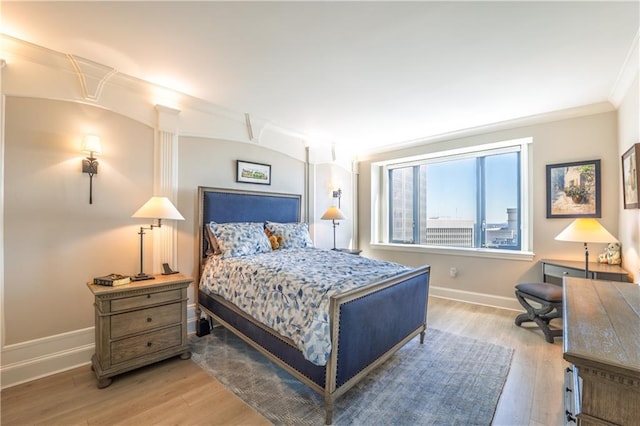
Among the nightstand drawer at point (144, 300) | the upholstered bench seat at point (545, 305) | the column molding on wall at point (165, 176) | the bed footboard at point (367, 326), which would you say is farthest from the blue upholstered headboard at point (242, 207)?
the upholstered bench seat at point (545, 305)

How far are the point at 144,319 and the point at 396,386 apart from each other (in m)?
2.09

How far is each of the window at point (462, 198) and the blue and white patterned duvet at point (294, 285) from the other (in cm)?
247

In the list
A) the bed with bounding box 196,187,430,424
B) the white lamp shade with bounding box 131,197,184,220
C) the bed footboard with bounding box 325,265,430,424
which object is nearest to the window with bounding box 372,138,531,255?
the bed with bounding box 196,187,430,424

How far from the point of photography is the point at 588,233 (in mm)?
2557

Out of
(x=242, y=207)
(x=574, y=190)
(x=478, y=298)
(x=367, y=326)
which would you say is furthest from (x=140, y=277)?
(x=574, y=190)

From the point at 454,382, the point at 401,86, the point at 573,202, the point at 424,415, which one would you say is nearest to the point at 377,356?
the point at 424,415

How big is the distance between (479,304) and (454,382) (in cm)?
226

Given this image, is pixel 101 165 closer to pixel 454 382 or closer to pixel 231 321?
pixel 231 321

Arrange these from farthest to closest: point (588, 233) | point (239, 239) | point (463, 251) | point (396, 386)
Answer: point (463, 251) < point (239, 239) < point (588, 233) < point (396, 386)

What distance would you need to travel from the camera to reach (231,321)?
2.63m

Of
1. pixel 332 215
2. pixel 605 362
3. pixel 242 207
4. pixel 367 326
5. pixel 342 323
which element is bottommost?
pixel 367 326

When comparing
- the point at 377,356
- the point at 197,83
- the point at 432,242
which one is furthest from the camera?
the point at 432,242

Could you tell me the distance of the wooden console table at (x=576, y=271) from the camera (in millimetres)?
2662

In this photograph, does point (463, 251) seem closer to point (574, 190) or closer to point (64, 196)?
point (574, 190)
